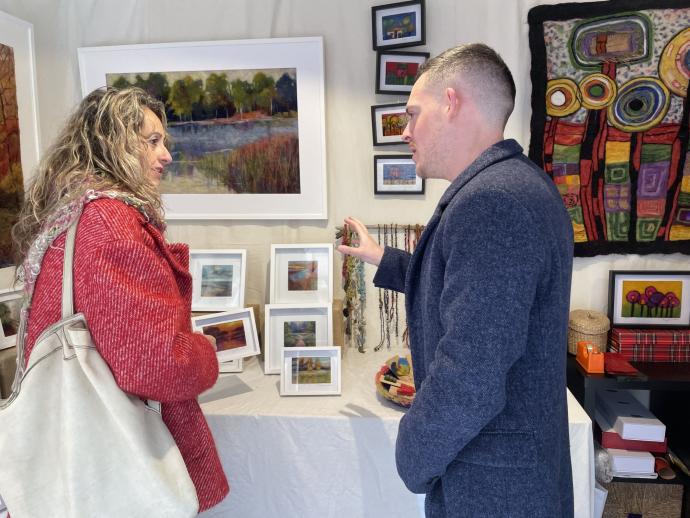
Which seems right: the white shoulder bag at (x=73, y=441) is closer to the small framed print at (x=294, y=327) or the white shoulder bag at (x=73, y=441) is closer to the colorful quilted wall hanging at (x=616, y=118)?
the small framed print at (x=294, y=327)

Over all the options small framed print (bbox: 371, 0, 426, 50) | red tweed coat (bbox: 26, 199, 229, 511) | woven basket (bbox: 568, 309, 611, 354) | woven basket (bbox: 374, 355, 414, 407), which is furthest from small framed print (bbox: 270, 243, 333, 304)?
red tweed coat (bbox: 26, 199, 229, 511)

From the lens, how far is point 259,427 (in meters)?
1.62

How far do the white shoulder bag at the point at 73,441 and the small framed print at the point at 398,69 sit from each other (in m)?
1.37

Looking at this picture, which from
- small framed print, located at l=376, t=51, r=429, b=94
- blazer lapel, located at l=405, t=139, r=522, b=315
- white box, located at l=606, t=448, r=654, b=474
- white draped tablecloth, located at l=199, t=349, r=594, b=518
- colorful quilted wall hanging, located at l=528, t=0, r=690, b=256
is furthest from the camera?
Result: small framed print, located at l=376, t=51, r=429, b=94

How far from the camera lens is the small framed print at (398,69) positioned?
195cm

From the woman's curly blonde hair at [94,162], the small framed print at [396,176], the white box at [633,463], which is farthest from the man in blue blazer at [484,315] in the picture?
the small framed print at [396,176]

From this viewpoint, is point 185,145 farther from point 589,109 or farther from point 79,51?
point 589,109

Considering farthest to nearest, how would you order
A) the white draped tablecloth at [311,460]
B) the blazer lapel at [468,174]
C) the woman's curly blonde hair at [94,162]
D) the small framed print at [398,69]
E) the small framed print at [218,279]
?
the small framed print at [218,279]
the small framed print at [398,69]
the white draped tablecloth at [311,460]
the woman's curly blonde hair at [94,162]
the blazer lapel at [468,174]

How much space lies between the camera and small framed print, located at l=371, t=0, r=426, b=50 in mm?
1923

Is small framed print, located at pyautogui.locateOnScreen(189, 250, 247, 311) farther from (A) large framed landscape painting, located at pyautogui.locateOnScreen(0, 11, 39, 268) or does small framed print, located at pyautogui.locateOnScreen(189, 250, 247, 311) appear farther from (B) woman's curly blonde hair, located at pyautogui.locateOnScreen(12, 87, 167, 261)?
(B) woman's curly blonde hair, located at pyautogui.locateOnScreen(12, 87, 167, 261)

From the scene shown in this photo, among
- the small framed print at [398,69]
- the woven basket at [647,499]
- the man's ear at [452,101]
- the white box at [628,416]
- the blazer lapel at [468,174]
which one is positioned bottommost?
the woven basket at [647,499]

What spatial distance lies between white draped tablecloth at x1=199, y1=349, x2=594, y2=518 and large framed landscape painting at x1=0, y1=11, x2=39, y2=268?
3.29ft

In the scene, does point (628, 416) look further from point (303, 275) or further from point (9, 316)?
point (9, 316)

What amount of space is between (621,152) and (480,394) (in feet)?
5.03
